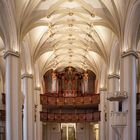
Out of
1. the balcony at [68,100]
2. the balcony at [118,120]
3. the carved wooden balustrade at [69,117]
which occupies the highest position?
the balcony at [68,100]

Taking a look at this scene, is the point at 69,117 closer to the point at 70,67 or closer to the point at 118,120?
the point at 70,67

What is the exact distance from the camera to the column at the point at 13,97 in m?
16.5

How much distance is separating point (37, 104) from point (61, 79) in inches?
237

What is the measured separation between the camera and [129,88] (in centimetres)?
1625

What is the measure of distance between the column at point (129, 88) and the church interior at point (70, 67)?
47mm

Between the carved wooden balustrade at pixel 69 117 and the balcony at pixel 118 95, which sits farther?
the carved wooden balustrade at pixel 69 117

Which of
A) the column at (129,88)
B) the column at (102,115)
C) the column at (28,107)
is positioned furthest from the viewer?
the column at (102,115)

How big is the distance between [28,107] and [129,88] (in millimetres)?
9062

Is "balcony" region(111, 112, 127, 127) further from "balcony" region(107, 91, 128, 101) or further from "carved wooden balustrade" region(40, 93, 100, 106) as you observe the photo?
"carved wooden balustrade" region(40, 93, 100, 106)

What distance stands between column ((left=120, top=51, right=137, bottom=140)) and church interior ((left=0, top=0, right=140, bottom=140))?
5cm

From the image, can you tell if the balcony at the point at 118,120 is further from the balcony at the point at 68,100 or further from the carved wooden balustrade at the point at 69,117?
the balcony at the point at 68,100

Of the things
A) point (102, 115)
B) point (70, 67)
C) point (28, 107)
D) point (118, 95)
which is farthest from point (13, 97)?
point (70, 67)

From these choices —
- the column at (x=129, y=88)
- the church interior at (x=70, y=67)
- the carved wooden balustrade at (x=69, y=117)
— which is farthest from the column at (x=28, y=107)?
the column at (x=129, y=88)

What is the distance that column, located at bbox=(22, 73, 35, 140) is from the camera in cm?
2281
